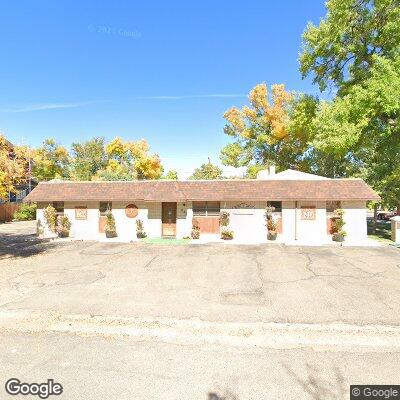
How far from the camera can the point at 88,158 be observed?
198 ft

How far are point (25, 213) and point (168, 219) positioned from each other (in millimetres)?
25533

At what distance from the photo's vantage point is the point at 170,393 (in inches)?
200

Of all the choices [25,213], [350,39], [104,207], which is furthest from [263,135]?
[25,213]

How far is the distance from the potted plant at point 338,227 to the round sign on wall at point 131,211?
14.1 m

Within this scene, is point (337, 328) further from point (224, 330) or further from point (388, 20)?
point (388, 20)

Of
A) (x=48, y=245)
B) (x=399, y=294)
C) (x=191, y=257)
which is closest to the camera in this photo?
(x=399, y=294)

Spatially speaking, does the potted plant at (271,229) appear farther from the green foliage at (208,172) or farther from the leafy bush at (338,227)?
the green foliage at (208,172)

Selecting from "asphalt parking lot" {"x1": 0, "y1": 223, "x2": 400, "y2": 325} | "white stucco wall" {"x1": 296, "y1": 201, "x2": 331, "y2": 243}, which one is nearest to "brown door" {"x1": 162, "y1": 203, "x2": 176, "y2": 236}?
"asphalt parking lot" {"x1": 0, "y1": 223, "x2": 400, "y2": 325}

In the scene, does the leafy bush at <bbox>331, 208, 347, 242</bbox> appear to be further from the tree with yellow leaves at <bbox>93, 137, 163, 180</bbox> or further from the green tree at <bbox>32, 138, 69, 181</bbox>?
the green tree at <bbox>32, 138, 69, 181</bbox>

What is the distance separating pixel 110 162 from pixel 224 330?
5577 cm

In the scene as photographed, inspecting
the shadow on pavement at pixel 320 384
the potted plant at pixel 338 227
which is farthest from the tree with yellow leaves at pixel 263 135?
the shadow on pavement at pixel 320 384

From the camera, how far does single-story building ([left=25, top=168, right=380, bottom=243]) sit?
21438 millimetres

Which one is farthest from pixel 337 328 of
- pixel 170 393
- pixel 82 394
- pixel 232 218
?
pixel 232 218

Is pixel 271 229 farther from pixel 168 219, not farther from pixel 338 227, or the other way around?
pixel 168 219
